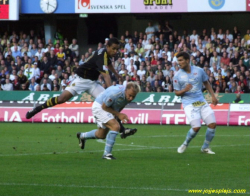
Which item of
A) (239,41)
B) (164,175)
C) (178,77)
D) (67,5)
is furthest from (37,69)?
(164,175)

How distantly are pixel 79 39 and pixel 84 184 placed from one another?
96.1 ft

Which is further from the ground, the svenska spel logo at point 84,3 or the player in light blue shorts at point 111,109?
the svenska spel logo at point 84,3

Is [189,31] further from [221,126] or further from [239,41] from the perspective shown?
[221,126]

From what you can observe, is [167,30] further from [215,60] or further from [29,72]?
[29,72]

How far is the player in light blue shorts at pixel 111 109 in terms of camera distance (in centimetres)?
1048

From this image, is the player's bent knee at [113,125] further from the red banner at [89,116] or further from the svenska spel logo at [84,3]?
the svenska spel logo at [84,3]

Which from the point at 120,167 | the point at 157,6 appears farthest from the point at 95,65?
the point at 157,6

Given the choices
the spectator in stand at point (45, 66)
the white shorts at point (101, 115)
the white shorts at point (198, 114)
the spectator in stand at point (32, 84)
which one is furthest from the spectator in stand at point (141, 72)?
the white shorts at point (101, 115)

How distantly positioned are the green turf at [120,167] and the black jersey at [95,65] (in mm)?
1653

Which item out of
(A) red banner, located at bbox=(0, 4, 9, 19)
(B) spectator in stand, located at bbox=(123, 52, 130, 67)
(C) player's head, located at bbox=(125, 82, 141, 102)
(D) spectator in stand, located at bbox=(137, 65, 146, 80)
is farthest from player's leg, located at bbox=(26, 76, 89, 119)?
(A) red banner, located at bbox=(0, 4, 9, 19)

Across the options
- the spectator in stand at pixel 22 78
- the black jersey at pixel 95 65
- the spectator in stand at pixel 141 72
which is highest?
the black jersey at pixel 95 65

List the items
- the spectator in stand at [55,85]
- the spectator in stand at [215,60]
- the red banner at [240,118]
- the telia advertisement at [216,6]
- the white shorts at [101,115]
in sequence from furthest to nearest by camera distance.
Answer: the telia advertisement at [216,6], the spectator in stand at [55,85], the spectator in stand at [215,60], the red banner at [240,118], the white shorts at [101,115]

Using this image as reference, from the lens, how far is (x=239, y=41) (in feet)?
99.4

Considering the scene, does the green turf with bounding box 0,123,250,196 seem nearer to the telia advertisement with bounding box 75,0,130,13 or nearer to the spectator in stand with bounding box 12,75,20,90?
the spectator in stand with bounding box 12,75,20,90
